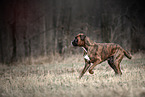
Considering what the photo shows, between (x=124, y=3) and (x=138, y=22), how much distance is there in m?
2.48

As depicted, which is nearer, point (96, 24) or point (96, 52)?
point (96, 52)

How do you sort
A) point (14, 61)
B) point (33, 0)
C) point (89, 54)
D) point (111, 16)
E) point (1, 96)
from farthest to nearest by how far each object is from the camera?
point (33, 0) → point (111, 16) → point (14, 61) → point (89, 54) → point (1, 96)

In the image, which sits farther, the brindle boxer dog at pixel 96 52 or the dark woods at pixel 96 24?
the dark woods at pixel 96 24

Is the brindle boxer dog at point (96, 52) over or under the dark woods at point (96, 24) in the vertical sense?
under

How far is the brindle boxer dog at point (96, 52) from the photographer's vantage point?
6.18m

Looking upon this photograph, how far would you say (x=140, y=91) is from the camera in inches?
156

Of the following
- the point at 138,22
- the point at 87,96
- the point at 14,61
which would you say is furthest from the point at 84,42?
the point at 138,22

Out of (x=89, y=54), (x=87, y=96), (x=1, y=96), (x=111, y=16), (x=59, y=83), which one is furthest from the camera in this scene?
(x=111, y=16)

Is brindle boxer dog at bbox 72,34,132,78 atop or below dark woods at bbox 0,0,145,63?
below

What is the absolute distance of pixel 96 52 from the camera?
6246mm

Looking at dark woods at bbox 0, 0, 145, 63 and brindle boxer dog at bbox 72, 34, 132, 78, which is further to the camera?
dark woods at bbox 0, 0, 145, 63

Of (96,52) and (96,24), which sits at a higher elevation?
(96,24)

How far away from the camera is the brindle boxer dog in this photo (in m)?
6.18

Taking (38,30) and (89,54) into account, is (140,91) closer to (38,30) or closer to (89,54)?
(89,54)
